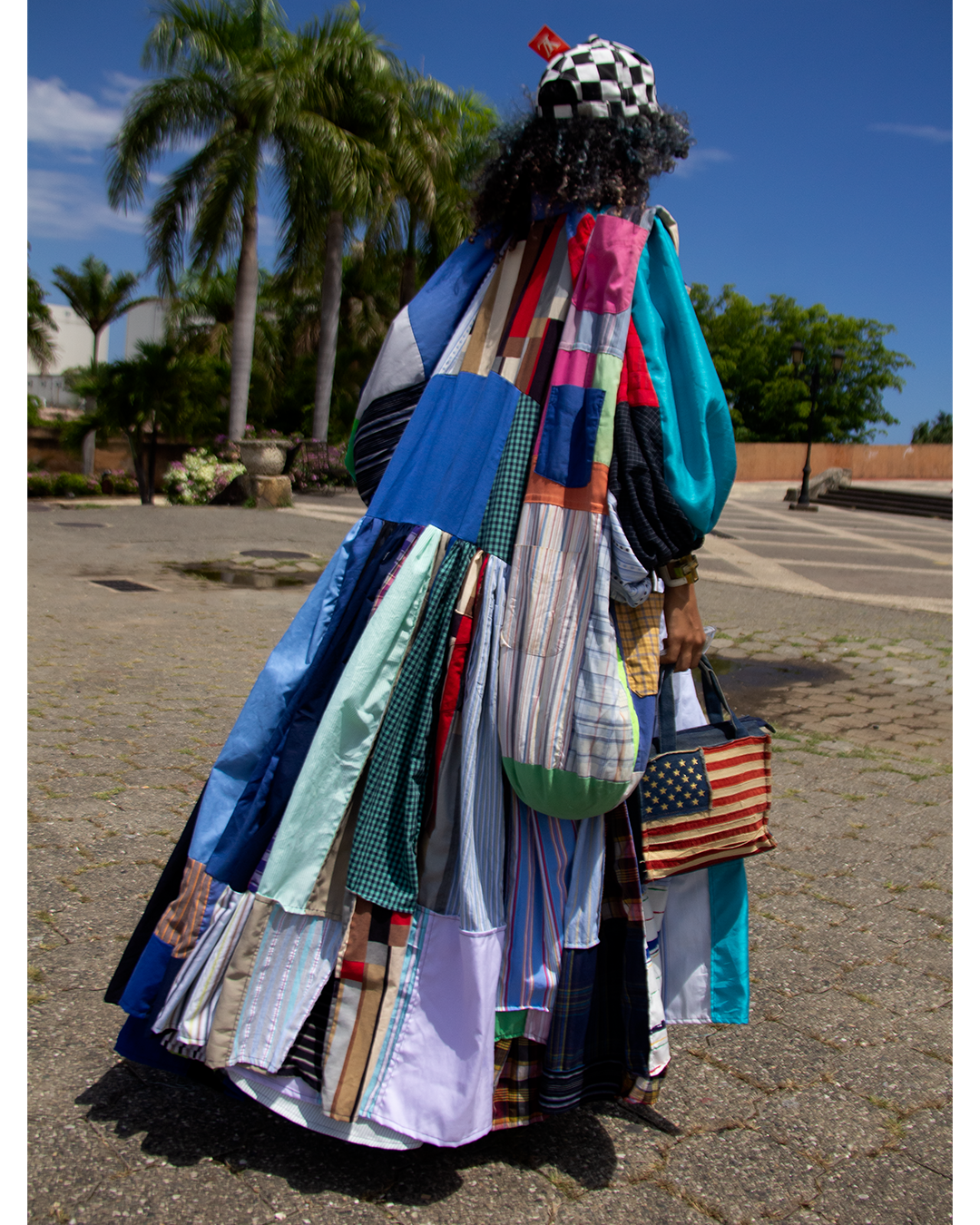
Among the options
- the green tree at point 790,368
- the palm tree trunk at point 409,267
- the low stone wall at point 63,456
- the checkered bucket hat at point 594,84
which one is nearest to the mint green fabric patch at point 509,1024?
the checkered bucket hat at point 594,84

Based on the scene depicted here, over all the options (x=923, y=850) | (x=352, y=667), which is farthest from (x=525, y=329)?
(x=923, y=850)

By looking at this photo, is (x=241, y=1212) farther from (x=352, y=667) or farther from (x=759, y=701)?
(x=759, y=701)

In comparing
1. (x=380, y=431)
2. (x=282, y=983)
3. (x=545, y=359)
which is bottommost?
(x=282, y=983)

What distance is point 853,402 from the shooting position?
5488cm

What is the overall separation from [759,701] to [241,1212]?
476 centimetres

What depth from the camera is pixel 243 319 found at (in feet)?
66.0

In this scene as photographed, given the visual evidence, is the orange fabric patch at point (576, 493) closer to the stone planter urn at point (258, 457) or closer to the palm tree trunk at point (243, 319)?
the stone planter urn at point (258, 457)

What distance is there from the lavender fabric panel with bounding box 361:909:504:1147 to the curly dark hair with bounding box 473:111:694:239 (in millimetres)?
1437

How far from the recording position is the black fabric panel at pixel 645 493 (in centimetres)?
181

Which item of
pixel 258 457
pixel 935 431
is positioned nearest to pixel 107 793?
pixel 258 457

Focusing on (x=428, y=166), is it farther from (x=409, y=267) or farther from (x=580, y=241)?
(x=580, y=241)

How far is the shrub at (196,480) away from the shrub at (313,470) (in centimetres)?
284

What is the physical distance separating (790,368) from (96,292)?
37766mm

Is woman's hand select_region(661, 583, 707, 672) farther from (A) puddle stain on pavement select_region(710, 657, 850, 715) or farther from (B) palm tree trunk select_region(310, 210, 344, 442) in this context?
(B) palm tree trunk select_region(310, 210, 344, 442)
